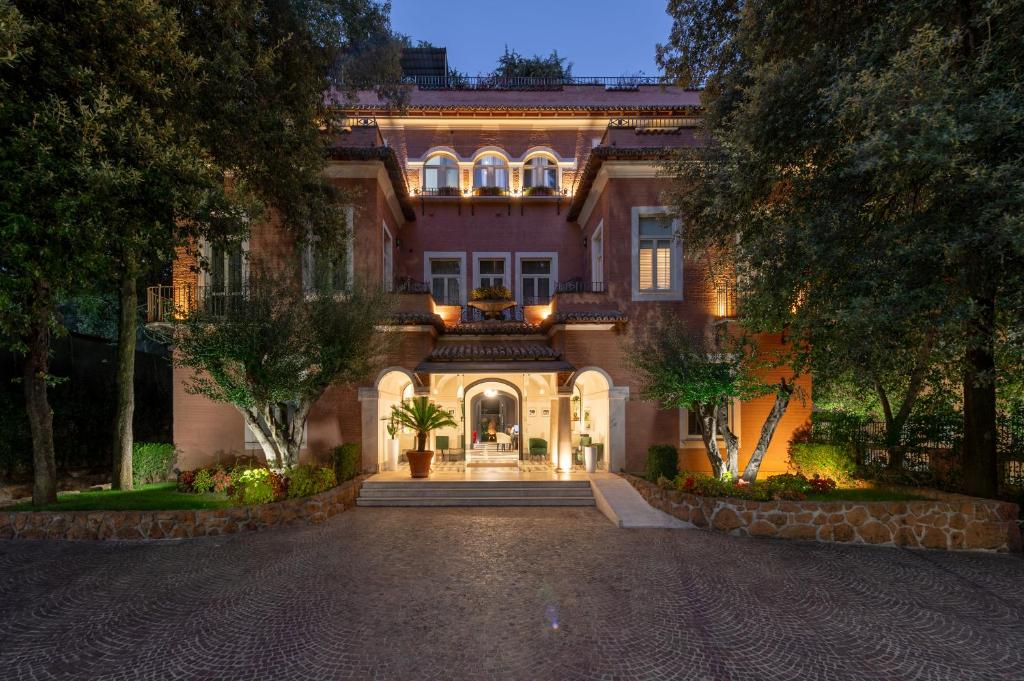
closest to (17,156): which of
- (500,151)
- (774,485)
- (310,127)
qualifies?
(310,127)

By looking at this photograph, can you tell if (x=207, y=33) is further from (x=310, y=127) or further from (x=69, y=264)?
(x=69, y=264)

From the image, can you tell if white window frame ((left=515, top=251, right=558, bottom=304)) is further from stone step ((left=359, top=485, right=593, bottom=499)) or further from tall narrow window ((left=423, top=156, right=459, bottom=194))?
stone step ((left=359, top=485, right=593, bottom=499))

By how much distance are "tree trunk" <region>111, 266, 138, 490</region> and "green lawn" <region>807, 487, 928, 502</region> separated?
15637 mm

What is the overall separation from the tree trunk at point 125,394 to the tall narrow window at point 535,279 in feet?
40.3

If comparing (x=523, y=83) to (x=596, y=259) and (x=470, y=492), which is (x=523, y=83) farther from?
(x=470, y=492)

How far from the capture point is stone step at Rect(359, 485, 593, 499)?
11.5 metres

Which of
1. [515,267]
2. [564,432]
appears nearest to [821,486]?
[564,432]

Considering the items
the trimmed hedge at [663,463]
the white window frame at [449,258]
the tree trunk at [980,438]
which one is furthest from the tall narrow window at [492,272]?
the tree trunk at [980,438]

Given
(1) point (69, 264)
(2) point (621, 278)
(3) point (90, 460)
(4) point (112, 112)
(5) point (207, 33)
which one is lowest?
(3) point (90, 460)

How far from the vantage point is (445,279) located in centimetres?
1873

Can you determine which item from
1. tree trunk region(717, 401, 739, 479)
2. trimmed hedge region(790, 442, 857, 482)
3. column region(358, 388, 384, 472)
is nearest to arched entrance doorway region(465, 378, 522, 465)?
column region(358, 388, 384, 472)

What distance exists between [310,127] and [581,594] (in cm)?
997

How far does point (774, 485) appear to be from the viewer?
935 centimetres

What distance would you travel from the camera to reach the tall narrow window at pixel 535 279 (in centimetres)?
1884
